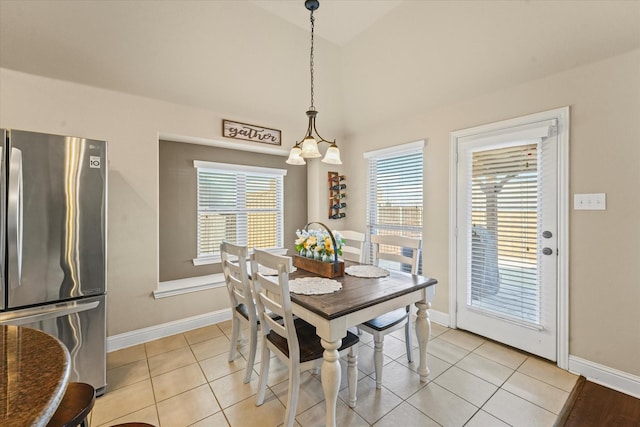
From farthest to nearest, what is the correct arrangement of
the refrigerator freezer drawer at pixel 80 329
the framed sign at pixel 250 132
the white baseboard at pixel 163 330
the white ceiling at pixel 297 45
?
the framed sign at pixel 250 132 → the white baseboard at pixel 163 330 → the white ceiling at pixel 297 45 → the refrigerator freezer drawer at pixel 80 329

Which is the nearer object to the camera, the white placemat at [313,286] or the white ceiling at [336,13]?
the white placemat at [313,286]

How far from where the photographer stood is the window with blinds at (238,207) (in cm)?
351

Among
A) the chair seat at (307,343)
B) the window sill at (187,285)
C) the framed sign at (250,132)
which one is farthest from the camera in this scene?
the framed sign at (250,132)

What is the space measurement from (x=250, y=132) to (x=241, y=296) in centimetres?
213

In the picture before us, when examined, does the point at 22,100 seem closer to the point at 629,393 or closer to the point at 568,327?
the point at 568,327

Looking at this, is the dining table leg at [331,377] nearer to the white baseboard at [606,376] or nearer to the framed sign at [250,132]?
the white baseboard at [606,376]

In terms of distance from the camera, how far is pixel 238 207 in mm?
3793

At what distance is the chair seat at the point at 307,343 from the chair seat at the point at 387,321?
239 mm

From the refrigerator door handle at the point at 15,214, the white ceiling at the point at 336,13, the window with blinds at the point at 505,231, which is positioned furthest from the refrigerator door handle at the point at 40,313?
the window with blinds at the point at 505,231

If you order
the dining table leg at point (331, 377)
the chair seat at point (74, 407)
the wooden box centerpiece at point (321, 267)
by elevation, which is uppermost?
the wooden box centerpiece at point (321, 267)

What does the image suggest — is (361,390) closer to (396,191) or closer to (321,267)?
(321,267)

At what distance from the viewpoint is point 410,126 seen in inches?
136

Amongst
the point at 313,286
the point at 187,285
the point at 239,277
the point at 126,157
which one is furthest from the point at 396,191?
the point at 126,157

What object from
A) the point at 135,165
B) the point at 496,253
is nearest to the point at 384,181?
the point at 496,253
